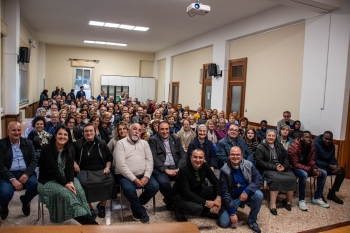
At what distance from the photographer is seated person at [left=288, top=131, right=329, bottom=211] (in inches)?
151

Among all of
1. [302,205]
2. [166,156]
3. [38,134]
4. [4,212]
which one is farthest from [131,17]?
[302,205]

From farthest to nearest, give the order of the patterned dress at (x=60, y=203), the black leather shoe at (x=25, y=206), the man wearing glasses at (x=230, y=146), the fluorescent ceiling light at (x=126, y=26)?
the fluorescent ceiling light at (x=126, y=26) → the man wearing glasses at (x=230, y=146) → the black leather shoe at (x=25, y=206) → the patterned dress at (x=60, y=203)

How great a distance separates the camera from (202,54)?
1014cm

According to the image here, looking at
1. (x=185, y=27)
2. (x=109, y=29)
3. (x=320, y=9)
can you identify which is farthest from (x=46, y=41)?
(x=320, y=9)

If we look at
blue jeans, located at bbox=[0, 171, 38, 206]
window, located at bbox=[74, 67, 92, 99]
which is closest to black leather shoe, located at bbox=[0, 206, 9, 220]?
blue jeans, located at bbox=[0, 171, 38, 206]

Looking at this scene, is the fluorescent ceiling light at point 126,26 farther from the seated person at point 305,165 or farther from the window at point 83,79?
the seated person at point 305,165

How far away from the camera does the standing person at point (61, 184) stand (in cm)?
271

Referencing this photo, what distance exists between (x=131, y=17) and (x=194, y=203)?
6248mm

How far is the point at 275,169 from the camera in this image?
3748 millimetres

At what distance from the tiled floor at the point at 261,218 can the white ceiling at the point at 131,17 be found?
4.46 metres

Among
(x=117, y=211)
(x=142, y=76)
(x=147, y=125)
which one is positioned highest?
(x=142, y=76)

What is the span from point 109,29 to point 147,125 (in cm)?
541

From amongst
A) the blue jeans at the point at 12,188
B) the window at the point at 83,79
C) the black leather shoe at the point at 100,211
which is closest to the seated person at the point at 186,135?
the black leather shoe at the point at 100,211

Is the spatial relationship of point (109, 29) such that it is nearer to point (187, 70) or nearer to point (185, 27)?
point (185, 27)
